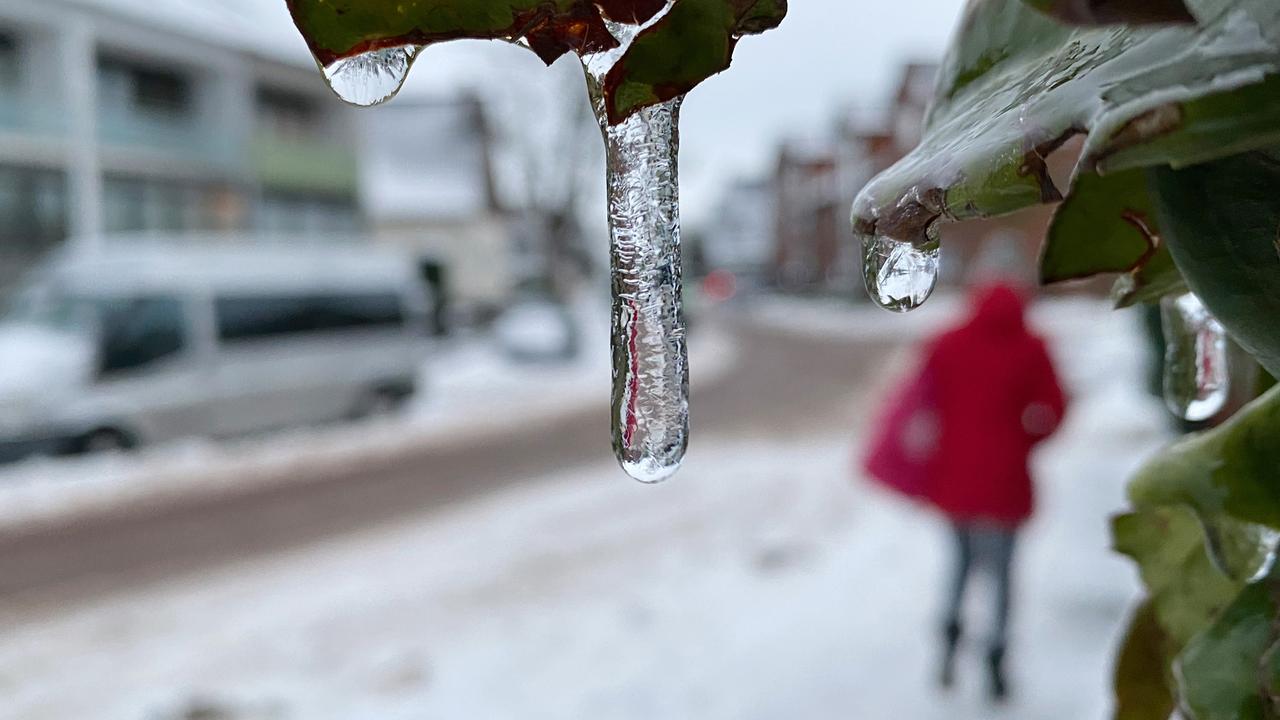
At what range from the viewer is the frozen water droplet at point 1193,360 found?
2.21 ft

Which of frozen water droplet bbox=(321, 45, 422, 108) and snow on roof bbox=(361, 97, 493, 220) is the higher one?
snow on roof bbox=(361, 97, 493, 220)

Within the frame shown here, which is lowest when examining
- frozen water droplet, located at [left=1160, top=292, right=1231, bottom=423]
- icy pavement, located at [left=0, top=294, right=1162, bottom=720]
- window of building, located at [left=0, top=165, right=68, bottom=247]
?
icy pavement, located at [left=0, top=294, right=1162, bottom=720]

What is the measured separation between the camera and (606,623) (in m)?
4.62

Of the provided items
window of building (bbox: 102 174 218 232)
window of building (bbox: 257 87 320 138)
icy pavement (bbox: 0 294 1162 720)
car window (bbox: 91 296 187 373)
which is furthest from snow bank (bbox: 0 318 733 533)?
window of building (bbox: 257 87 320 138)

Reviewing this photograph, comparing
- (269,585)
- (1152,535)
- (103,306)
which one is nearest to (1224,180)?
(1152,535)

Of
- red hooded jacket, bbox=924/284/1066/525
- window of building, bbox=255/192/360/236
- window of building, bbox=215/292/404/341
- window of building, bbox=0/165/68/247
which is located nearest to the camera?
red hooded jacket, bbox=924/284/1066/525

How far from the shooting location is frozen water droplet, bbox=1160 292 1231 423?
672 mm

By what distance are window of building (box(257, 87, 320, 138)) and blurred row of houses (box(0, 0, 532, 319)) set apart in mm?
29

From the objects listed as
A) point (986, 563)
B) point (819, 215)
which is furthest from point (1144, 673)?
point (819, 215)

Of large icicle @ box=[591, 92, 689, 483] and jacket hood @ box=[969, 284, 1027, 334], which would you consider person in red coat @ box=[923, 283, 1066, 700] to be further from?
large icicle @ box=[591, 92, 689, 483]

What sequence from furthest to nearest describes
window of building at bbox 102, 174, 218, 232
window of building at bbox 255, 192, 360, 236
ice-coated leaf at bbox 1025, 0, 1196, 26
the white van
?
1. window of building at bbox 255, 192, 360, 236
2. window of building at bbox 102, 174, 218, 232
3. the white van
4. ice-coated leaf at bbox 1025, 0, 1196, 26

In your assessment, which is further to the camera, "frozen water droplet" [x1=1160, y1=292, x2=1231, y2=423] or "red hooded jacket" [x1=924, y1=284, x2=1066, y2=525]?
"red hooded jacket" [x1=924, y1=284, x2=1066, y2=525]

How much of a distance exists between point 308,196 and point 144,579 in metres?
16.8

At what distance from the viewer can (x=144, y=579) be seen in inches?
214
